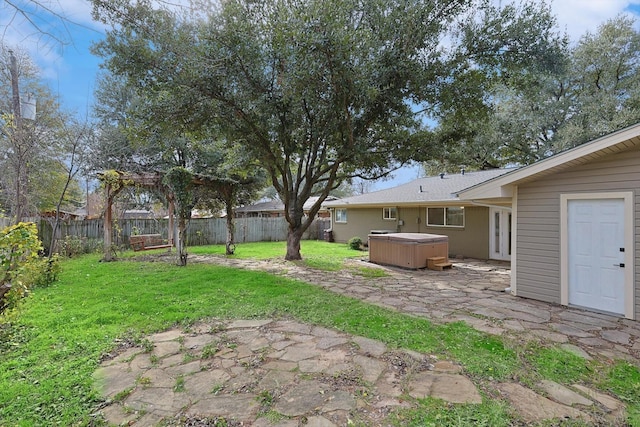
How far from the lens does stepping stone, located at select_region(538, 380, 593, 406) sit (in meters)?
2.55

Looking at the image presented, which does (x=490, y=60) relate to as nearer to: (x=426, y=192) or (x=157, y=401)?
(x=426, y=192)

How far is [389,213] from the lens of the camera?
14312 mm

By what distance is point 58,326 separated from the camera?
4.03m

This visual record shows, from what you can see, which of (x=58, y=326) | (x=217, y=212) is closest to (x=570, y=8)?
(x=58, y=326)

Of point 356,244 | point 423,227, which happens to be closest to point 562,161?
point 423,227

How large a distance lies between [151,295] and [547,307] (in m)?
6.68

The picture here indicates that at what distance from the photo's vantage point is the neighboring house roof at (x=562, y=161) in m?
4.39

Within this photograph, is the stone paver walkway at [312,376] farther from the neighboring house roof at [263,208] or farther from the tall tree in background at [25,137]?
the neighboring house roof at [263,208]

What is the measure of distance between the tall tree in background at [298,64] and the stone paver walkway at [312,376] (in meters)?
4.57

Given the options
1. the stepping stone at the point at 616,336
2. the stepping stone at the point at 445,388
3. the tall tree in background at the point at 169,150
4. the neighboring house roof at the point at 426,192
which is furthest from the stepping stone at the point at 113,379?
the neighboring house roof at the point at 426,192

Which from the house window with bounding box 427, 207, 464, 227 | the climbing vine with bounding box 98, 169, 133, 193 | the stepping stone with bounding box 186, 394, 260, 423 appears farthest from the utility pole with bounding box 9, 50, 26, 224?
the house window with bounding box 427, 207, 464, 227

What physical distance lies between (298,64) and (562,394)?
6.48 metres

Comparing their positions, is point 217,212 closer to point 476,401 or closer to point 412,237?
point 412,237

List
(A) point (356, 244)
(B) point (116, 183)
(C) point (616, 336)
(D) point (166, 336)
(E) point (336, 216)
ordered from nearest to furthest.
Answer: (D) point (166, 336) → (C) point (616, 336) → (B) point (116, 183) → (A) point (356, 244) → (E) point (336, 216)
